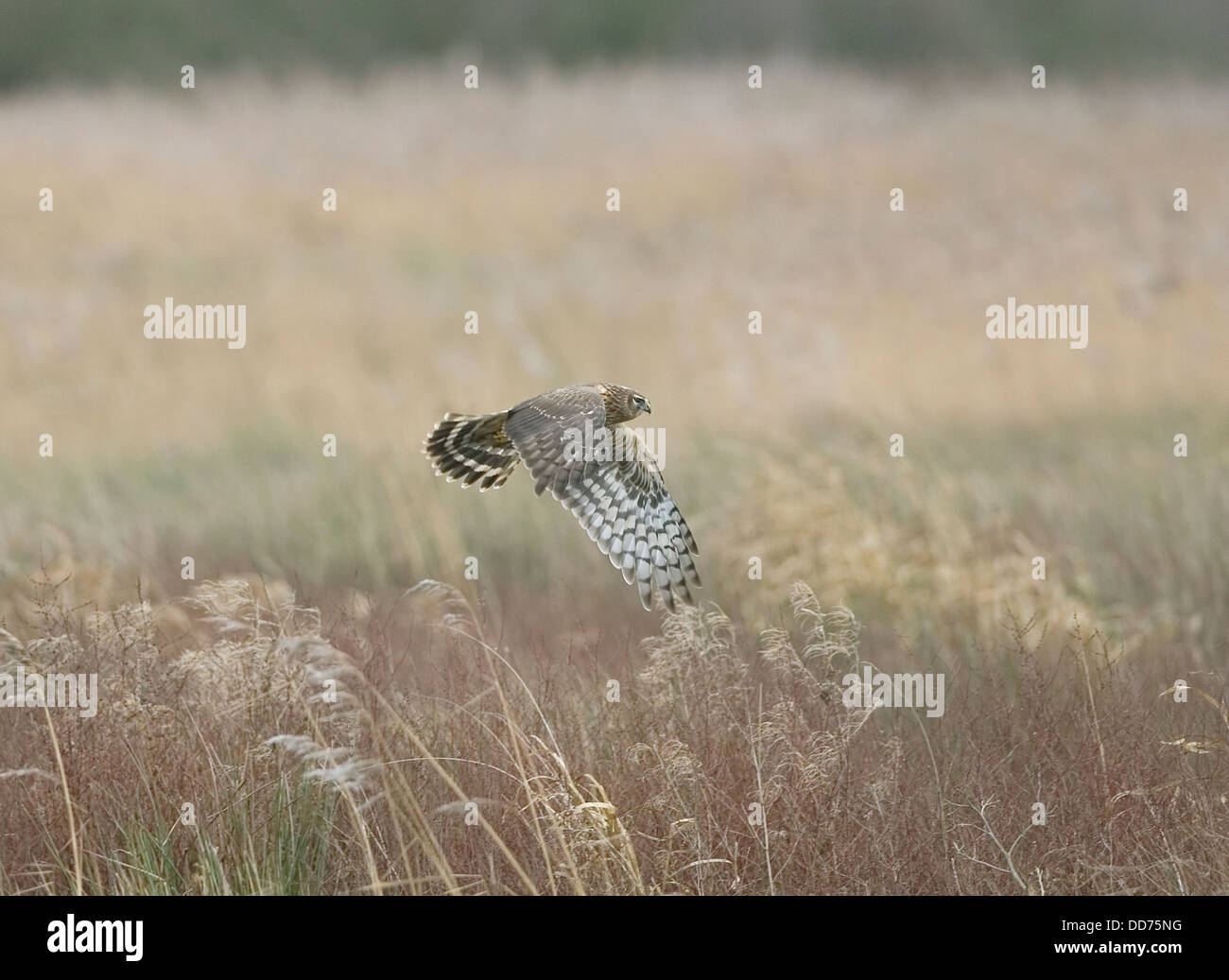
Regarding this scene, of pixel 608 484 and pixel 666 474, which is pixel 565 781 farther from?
pixel 666 474

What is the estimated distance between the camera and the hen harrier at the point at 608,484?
686cm

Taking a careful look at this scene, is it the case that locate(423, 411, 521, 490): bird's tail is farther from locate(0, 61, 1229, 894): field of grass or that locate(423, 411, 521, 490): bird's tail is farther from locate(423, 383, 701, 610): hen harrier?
locate(0, 61, 1229, 894): field of grass

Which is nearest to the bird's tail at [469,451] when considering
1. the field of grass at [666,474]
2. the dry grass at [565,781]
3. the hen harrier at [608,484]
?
the hen harrier at [608,484]

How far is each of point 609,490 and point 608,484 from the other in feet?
0.08

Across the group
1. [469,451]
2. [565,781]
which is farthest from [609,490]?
[565,781]

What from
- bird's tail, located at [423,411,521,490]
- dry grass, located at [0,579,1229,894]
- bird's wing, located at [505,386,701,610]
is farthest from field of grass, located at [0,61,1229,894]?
bird's tail, located at [423,411,521,490]

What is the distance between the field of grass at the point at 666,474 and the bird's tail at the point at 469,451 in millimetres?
704

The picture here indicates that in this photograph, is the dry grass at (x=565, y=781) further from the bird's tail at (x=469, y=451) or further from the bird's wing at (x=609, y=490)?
the bird's tail at (x=469, y=451)

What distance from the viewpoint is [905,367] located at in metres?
16.0

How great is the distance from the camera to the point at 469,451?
7.60m

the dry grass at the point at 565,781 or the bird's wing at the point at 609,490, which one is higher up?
the bird's wing at the point at 609,490

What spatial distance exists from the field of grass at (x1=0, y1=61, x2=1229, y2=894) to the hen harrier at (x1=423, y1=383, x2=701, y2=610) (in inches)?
14.9

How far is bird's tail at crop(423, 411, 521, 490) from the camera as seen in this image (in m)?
7.51

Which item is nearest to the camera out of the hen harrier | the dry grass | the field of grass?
the dry grass
